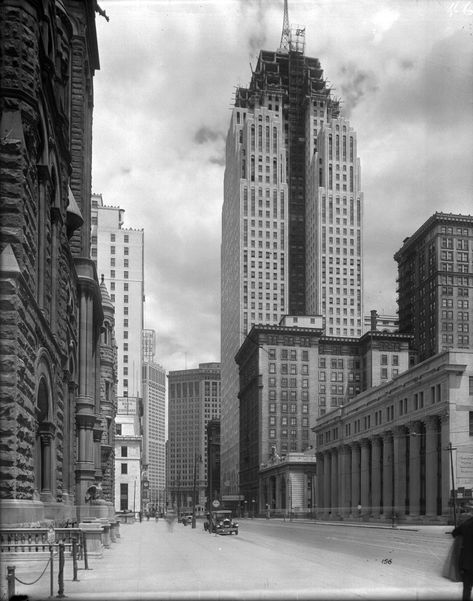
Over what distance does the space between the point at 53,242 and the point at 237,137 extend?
28.2 metres

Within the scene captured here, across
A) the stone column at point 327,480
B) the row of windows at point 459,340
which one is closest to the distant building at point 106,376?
the stone column at point 327,480

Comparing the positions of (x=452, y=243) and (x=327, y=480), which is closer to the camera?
(x=452, y=243)

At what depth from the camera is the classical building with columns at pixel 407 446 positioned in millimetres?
79125

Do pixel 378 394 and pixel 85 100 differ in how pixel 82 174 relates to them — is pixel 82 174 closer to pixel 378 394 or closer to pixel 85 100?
pixel 85 100

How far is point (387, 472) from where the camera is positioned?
98.6 meters

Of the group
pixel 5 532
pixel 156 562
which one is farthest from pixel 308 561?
pixel 5 532

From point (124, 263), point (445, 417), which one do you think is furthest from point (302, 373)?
point (445, 417)

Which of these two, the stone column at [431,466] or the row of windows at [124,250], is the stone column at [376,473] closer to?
the stone column at [431,466]

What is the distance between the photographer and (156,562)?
91.1 ft

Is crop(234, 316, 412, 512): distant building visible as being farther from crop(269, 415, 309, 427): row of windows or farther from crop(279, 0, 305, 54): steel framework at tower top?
crop(279, 0, 305, 54): steel framework at tower top

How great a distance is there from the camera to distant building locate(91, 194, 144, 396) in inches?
2992

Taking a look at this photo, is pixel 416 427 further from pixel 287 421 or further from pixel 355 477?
pixel 287 421

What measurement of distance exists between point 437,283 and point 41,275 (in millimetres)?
83522

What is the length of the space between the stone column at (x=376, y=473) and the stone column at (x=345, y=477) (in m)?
13.1
